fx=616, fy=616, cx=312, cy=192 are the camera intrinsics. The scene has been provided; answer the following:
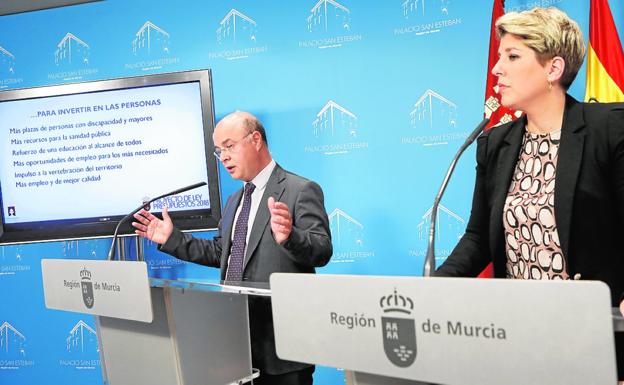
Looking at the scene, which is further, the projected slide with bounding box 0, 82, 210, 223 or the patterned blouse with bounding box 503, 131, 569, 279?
the projected slide with bounding box 0, 82, 210, 223

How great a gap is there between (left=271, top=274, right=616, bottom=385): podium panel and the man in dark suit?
0.82m

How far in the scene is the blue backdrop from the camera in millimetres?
3359

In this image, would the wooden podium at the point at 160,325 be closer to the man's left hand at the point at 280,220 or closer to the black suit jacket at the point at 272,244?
the black suit jacket at the point at 272,244

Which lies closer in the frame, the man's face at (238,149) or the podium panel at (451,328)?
the podium panel at (451,328)

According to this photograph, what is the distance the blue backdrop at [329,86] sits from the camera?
336cm

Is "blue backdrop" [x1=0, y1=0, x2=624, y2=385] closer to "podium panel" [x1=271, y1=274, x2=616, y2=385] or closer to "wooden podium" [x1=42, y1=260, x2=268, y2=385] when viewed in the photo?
"wooden podium" [x1=42, y1=260, x2=268, y2=385]

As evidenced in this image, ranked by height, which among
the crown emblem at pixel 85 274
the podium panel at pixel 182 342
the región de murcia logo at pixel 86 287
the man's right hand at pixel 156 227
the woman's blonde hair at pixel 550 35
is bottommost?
the podium panel at pixel 182 342

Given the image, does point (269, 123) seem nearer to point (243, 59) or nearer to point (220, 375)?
point (243, 59)

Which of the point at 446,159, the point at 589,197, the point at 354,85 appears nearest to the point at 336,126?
the point at 354,85

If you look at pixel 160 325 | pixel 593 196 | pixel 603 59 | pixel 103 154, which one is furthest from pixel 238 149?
pixel 603 59

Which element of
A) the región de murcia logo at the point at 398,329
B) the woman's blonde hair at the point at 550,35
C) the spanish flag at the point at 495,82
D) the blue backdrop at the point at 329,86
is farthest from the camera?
the blue backdrop at the point at 329,86

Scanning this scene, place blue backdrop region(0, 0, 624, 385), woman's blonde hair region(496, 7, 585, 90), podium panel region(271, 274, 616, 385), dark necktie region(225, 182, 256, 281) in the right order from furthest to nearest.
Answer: blue backdrop region(0, 0, 624, 385) → dark necktie region(225, 182, 256, 281) → woman's blonde hair region(496, 7, 585, 90) → podium panel region(271, 274, 616, 385)

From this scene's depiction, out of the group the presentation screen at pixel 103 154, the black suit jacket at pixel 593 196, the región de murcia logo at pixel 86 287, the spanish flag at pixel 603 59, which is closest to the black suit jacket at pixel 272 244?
the región de murcia logo at pixel 86 287

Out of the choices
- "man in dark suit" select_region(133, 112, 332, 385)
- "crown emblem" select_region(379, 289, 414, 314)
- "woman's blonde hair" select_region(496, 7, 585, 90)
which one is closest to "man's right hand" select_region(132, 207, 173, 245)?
"man in dark suit" select_region(133, 112, 332, 385)
